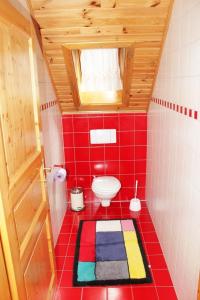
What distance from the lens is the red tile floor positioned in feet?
6.41

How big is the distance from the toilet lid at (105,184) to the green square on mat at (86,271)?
36.2 inches

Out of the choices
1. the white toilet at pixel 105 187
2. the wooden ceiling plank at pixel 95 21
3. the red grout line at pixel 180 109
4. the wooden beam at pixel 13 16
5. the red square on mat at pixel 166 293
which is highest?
the wooden ceiling plank at pixel 95 21

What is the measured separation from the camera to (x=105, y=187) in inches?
118

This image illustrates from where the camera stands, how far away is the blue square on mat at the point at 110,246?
92.6 inches

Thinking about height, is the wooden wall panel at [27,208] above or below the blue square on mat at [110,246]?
above

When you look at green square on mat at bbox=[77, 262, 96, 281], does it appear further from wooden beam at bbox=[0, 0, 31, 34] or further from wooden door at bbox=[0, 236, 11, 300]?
wooden beam at bbox=[0, 0, 31, 34]

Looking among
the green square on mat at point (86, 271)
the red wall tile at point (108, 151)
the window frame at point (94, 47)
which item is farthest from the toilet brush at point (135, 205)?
the window frame at point (94, 47)

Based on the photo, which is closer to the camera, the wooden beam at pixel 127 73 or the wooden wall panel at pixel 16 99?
the wooden wall panel at pixel 16 99

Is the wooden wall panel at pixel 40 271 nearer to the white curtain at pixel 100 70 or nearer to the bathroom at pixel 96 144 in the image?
the bathroom at pixel 96 144

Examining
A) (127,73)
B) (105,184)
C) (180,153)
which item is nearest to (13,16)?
(180,153)

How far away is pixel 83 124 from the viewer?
3.22m

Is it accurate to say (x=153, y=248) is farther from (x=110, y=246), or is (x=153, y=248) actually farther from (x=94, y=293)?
(x=94, y=293)

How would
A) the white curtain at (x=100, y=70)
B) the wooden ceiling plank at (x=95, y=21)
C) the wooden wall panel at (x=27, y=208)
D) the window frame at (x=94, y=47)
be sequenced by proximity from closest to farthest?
the wooden wall panel at (x=27, y=208)
the wooden ceiling plank at (x=95, y=21)
the window frame at (x=94, y=47)
the white curtain at (x=100, y=70)

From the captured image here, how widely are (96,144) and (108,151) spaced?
0.19 metres
